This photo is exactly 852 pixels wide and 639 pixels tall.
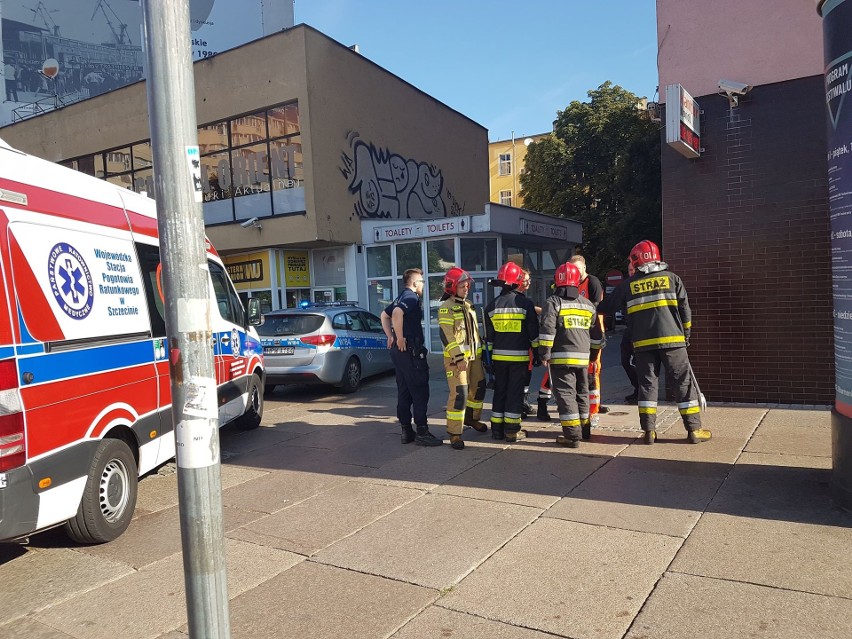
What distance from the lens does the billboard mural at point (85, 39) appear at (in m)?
35.6

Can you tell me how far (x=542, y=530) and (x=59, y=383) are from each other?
323 cm

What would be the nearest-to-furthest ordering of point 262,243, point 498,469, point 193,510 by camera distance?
1. point 193,510
2. point 498,469
3. point 262,243

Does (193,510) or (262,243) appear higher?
(262,243)

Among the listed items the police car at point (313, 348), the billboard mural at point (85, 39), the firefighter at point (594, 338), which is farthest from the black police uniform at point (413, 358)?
the billboard mural at point (85, 39)

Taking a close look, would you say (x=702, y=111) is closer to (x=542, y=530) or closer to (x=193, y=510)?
(x=542, y=530)

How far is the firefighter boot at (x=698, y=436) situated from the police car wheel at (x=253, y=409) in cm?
497

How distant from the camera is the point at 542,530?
169 inches

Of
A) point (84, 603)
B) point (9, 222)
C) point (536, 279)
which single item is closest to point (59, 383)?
point (9, 222)

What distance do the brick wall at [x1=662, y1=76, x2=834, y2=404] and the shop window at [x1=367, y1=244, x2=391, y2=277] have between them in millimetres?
10099

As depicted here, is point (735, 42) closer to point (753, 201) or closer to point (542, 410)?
point (753, 201)

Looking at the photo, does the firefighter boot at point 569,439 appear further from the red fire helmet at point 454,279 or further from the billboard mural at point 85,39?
the billboard mural at point 85,39

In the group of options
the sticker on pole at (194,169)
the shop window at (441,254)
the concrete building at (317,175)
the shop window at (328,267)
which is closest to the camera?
the sticker on pole at (194,169)

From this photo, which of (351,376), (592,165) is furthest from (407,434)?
(592,165)

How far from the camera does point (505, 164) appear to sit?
45062 millimetres
